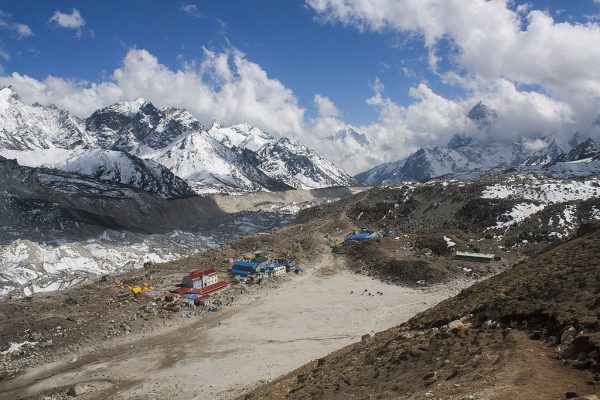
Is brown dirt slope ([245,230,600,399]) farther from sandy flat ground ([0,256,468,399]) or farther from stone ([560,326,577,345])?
sandy flat ground ([0,256,468,399])

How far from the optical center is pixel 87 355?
160 ft

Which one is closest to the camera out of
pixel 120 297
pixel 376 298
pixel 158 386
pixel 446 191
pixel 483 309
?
pixel 483 309

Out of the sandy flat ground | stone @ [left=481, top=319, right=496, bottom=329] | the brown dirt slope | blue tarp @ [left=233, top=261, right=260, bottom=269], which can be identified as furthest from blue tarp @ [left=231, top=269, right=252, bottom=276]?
stone @ [left=481, top=319, right=496, bottom=329]

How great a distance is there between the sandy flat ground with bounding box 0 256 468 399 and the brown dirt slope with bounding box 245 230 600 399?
48.9 feet

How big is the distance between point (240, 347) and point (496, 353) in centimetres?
3378

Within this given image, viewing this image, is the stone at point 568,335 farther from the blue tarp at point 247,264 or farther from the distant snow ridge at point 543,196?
Result: the distant snow ridge at point 543,196

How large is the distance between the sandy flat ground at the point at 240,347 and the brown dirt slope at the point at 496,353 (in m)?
14.9

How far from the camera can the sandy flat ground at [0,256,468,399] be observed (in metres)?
41.6

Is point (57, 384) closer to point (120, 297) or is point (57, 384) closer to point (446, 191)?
point (120, 297)

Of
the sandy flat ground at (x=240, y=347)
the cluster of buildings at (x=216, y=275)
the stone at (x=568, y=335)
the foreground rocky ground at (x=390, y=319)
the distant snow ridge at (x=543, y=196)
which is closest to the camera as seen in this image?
the stone at (x=568, y=335)

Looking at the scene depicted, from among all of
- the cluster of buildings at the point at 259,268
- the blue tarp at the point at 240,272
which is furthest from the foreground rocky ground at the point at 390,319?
the blue tarp at the point at 240,272

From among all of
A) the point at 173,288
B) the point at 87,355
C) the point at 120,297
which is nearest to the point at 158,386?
the point at 87,355

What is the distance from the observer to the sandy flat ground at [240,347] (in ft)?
136

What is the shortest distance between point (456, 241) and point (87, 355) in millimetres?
63582
